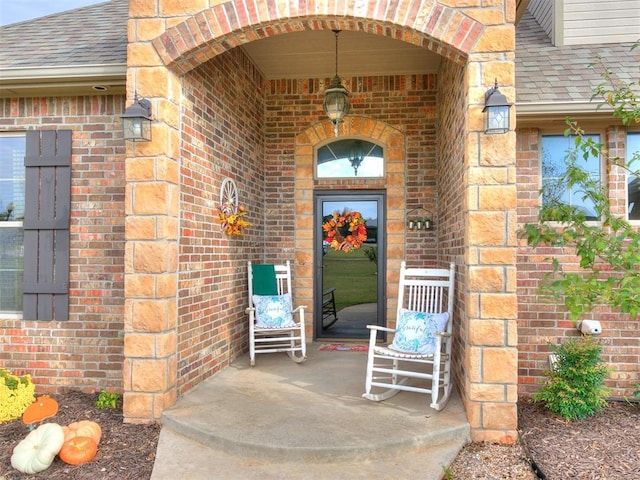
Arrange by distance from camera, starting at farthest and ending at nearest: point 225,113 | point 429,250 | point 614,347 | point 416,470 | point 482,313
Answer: point 429,250, point 225,113, point 614,347, point 482,313, point 416,470

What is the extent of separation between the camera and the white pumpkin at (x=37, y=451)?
281cm

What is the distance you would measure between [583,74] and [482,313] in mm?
2809

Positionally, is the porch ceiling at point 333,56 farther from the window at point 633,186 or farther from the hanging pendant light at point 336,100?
the window at point 633,186

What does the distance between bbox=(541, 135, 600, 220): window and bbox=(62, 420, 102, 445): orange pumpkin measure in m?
4.18

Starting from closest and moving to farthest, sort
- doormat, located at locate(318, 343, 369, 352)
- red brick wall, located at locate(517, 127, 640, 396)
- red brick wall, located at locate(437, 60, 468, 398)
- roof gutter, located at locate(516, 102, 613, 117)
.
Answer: red brick wall, located at locate(437, 60, 468, 398) → roof gutter, located at locate(516, 102, 613, 117) → red brick wall, located at locate(517, 127, 640, 396) → doormat, located at locate(318, 343, 369, 352)

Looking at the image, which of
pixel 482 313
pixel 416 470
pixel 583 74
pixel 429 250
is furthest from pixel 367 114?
pixel 416 470

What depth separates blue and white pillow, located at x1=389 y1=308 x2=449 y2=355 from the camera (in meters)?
3.66

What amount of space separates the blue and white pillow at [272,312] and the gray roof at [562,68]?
3.01 metres

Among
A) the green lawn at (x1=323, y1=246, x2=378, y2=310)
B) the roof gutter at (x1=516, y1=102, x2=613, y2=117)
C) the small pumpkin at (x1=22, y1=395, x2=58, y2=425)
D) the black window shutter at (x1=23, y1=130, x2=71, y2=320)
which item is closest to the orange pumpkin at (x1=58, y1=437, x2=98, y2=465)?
the small pumpkin at (x1=22, y1=395, x2=58, y2=425)

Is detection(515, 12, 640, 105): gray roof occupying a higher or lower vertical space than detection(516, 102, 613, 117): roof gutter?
higher

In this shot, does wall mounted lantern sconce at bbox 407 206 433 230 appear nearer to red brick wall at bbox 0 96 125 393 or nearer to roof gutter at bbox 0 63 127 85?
red brick wall at bbox 0 96 125 393

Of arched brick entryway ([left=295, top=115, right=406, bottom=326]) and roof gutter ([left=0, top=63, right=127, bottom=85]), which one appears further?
arched brick entryway ([left=295, top=115, right=406, bottom=326])

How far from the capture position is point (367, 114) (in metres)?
5.74

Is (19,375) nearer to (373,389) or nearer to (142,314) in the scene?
(142,314)
